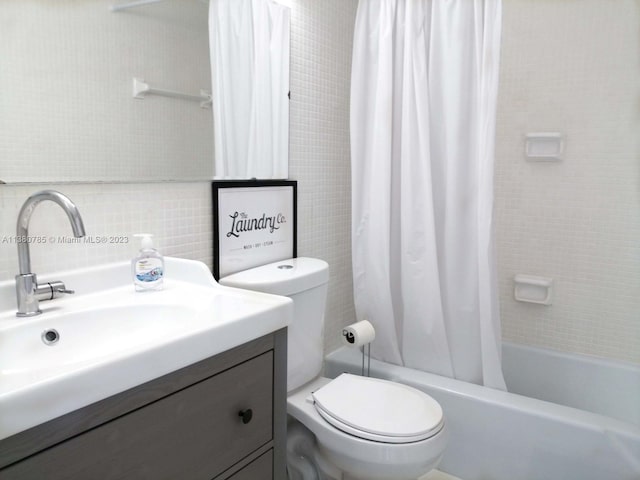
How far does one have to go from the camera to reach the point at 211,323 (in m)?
1.00

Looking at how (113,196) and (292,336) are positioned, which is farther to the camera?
(292,336)

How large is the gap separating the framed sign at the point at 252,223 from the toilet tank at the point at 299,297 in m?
0.06

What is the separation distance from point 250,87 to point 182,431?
1212 mm

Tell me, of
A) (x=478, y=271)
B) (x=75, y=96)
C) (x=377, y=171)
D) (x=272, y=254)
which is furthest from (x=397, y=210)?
(x=75, y=96)

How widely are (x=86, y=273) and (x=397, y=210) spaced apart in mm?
1274

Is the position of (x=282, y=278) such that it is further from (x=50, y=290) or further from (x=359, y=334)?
(x=50, y=290)

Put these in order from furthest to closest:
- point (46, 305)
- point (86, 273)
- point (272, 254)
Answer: point (272, 254) < point (86, 273) < point (46, 305)

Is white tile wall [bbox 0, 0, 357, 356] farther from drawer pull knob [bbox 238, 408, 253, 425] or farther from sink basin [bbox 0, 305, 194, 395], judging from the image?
drawer pull knob [bbox 238, 408, 253, 425]

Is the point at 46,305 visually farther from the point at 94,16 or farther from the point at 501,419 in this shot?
the point at 501,419

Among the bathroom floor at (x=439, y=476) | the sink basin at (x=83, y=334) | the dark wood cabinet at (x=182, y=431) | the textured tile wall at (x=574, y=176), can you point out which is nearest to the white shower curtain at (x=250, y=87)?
the sink basin at (x=83, y=334)

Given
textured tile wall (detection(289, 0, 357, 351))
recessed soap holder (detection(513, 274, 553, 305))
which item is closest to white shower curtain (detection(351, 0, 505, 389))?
textured tile wall (detection(289, 0, 357, 351))

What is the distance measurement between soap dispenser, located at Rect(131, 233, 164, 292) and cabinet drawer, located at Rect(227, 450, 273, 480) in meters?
0.52

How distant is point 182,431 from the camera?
959mm

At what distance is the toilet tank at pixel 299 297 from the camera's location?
5.21ft
